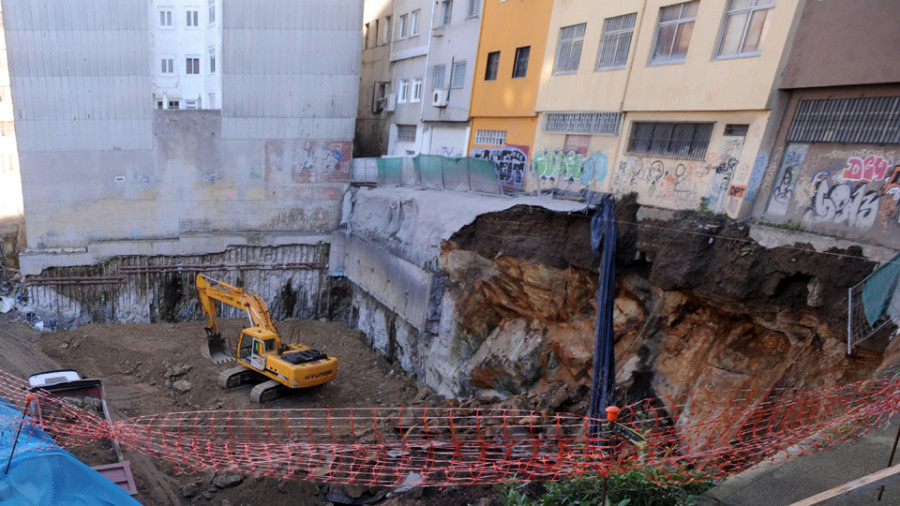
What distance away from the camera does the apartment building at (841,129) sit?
7.66 metres

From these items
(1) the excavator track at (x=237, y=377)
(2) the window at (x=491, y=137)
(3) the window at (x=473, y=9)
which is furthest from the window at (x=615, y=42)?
(1) the excavator track at (x=237, y=377)

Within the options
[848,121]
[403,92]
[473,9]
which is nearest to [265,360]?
[848,121]

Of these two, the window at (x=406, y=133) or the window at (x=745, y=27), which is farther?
the window at (x=406, y=133)

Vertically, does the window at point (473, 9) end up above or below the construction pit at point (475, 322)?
above

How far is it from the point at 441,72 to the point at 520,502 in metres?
16.8

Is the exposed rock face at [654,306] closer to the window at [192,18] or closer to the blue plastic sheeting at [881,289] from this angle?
the blue plastic sheeting at [881,289]

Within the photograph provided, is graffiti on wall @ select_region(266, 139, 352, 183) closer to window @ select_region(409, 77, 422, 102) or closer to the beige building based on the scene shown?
window @ select_region(409, 77, 422, 102)

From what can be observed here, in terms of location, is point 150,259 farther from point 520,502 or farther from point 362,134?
point 520,502

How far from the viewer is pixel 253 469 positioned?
8344mm

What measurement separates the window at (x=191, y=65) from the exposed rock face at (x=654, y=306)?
16.0 metres

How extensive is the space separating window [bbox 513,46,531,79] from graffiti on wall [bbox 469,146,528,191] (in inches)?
89.6

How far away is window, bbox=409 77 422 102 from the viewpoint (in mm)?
20609

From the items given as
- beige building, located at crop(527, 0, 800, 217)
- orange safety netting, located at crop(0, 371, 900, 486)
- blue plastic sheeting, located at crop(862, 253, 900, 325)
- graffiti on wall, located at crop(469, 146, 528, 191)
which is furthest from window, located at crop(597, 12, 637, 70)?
orange safety netting, located at crop(0, 371, 900, 486)

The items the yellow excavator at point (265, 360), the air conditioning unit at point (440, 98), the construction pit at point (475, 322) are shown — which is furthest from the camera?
the air conditioning unit at point (440, 98)
